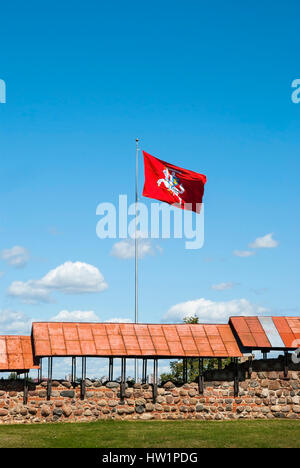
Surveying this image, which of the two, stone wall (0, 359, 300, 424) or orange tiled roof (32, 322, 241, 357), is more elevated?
orange tiled roof (32, 322, 241, 357)

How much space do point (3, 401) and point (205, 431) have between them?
8.87 m

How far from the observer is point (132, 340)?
97.3 ft

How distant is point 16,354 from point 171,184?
11.2m

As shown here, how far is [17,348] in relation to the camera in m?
28.6

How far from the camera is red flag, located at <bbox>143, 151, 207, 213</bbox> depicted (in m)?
31.6

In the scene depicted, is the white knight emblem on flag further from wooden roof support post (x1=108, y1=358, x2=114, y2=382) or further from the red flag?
wooden roof support post (x1=108, y1=358, x2=114, y2=382)

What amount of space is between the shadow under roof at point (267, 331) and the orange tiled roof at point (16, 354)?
9.89 meters

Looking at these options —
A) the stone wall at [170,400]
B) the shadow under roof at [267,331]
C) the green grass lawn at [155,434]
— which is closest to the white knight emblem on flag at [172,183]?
the shadow under roof at [267,331]

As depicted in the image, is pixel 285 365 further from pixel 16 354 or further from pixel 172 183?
pixel 16 354

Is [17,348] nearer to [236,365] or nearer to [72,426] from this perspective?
[72,426]

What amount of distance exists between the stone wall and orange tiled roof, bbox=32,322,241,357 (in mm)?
1313

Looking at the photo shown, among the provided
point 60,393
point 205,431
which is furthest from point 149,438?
point 60,393

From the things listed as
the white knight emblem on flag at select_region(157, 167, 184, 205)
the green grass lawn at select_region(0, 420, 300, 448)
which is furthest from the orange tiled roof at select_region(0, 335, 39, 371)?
the white knight emblem on flag at select_region(157, 167, 184, 205)

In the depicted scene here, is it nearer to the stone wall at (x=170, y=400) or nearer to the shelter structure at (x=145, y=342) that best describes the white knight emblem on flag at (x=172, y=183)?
the shelter structure at (x=145, y=342)
